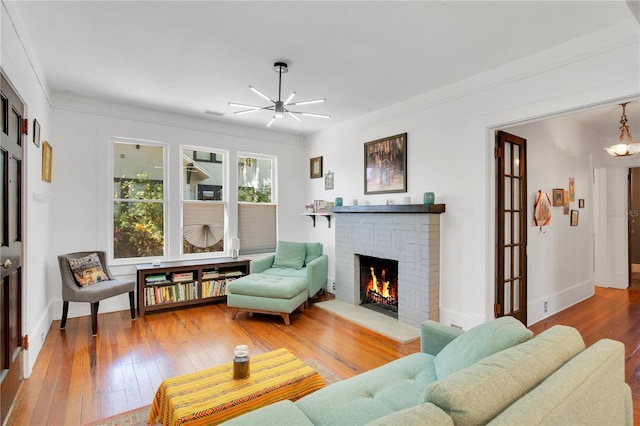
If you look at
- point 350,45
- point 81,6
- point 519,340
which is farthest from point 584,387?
point 81,6

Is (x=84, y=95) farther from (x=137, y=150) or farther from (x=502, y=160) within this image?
(x=502, y=160)

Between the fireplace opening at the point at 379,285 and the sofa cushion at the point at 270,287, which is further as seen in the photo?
the fireplace opening at the point at 379,285

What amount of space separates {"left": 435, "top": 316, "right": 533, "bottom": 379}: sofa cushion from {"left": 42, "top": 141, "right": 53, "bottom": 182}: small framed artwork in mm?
3956

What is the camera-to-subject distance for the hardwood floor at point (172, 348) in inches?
88.4

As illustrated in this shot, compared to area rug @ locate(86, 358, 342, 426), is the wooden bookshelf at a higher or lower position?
higher

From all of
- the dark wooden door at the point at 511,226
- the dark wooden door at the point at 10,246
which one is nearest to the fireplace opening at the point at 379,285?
the dark wooden door at the point at 511,226

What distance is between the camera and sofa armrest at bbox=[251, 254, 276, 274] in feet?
15.0

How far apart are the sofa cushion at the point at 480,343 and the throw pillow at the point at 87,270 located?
3.73 meters

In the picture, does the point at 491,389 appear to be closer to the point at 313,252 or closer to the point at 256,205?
the point at 313,252

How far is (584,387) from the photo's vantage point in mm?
1077

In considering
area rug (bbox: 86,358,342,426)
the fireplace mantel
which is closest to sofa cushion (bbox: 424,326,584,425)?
area rug (bbox: 86,358,342,426)

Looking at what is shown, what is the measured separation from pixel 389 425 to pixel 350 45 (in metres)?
2.67

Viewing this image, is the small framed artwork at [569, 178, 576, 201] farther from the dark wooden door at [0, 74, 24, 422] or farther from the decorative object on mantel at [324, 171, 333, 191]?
the dark wooden door at [0, 74, 24, 422]

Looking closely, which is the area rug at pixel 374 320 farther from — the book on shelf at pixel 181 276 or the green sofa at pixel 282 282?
the book on shelf at pixel 181 276
